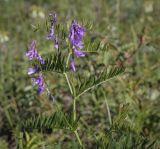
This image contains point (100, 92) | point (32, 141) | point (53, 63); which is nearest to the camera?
point (53, 63)

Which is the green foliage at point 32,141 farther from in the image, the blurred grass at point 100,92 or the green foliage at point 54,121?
the green foliage at point 54,121

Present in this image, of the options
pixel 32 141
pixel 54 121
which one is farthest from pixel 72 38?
pixel 32 141

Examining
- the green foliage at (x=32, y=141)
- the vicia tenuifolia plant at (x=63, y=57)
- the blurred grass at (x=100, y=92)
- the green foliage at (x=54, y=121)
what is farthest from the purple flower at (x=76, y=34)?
the green foliage at (x=32, y=141)

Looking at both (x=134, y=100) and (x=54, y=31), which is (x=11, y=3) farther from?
(x=54, y=31)

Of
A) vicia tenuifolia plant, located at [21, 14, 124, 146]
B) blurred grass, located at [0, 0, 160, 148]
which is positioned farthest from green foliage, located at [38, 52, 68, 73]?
blurred grass, located at [0, 0, 160, 148]

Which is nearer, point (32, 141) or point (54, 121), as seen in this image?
point (54, 121)

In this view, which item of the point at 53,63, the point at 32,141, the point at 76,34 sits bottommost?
the point at 32,141

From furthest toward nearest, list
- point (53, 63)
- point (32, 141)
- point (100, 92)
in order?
point (100, 92), point (32, 141), point (53, 63)

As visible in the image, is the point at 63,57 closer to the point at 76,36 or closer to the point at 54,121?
the point at 76,36

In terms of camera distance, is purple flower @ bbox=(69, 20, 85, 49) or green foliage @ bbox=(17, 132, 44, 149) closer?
purple flower @ bbox=(69, 20, 85, 49)

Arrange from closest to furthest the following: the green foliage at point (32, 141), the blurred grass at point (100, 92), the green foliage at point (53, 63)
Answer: the green foliage at point (53, 63) → the green foliage at point (32, 141) → the blurred grass at point (100, 92)

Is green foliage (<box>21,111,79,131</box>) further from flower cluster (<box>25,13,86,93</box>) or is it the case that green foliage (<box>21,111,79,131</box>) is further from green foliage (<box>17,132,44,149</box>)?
green foliage (<box>17,132,44,149</box>)
